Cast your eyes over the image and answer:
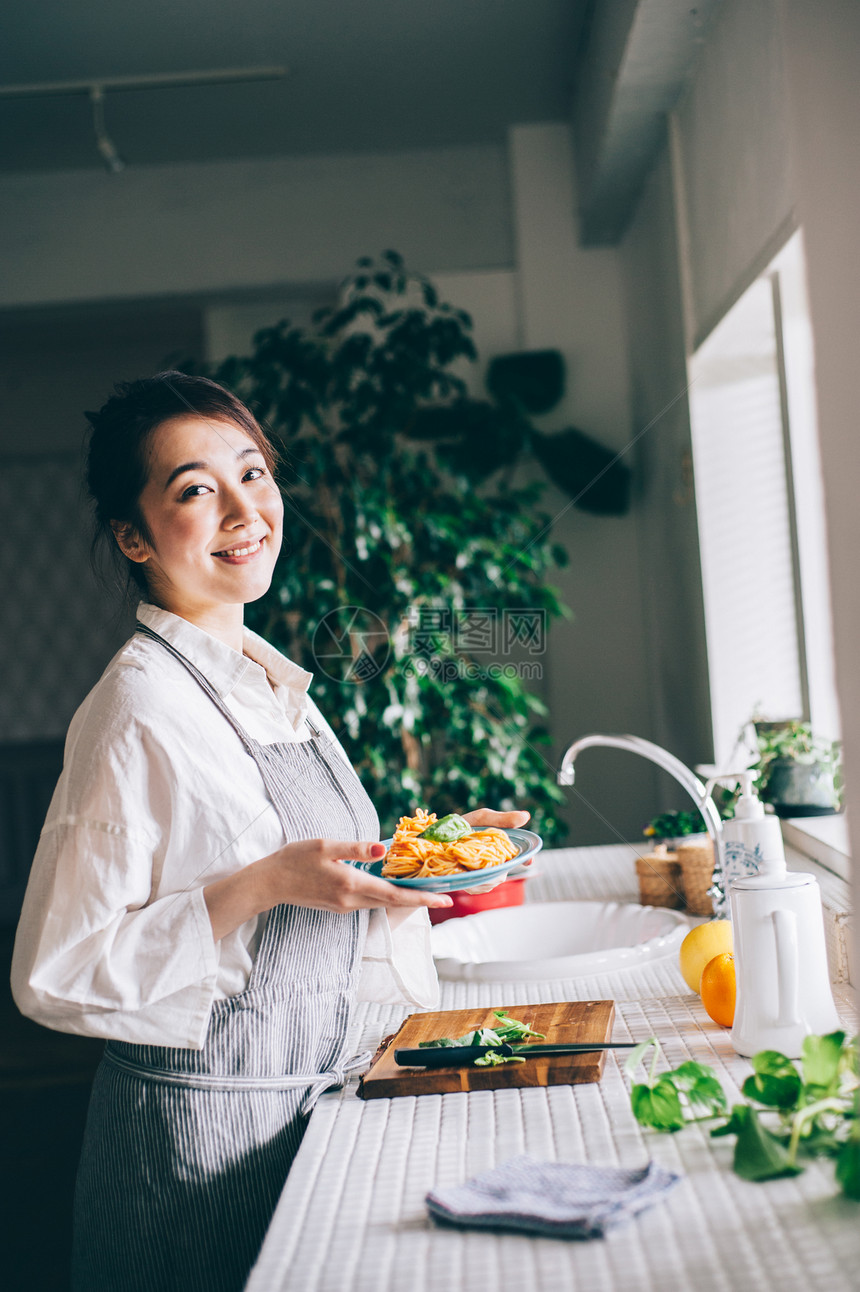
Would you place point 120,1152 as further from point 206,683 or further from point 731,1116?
point 731,1116

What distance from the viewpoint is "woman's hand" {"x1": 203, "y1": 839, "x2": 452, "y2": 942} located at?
0.86 meters

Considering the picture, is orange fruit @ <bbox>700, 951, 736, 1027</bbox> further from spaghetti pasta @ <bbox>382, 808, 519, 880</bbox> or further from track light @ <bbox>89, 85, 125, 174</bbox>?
track light @ <bbox>89, 85, 125, 174</bbox>

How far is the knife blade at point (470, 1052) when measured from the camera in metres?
0.94

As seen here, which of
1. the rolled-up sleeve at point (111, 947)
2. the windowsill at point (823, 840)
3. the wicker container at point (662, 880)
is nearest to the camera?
the rolled-up sleeve at point (111, 947)

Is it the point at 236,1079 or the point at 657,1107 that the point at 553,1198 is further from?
the point at 236,1079

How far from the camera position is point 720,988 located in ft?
3.26

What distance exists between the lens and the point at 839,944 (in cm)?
111

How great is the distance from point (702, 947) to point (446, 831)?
30 cm

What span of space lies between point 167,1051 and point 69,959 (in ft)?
0.44

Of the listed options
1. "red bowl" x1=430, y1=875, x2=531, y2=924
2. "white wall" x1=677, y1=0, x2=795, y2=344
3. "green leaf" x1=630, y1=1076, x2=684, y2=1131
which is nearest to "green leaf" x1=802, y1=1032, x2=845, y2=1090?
"green leaf" x1=630, y1=1076, x2=684, y2=1131

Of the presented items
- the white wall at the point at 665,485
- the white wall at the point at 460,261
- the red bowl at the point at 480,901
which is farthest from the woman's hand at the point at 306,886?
the white wall at the point at 460,261

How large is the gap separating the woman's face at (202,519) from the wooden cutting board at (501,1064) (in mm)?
481

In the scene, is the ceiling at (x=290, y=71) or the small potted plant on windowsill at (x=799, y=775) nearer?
the small potted plant on windowsill at (x=799, y=775)

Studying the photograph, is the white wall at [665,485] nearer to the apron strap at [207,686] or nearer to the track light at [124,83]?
the track light at [124,83]
